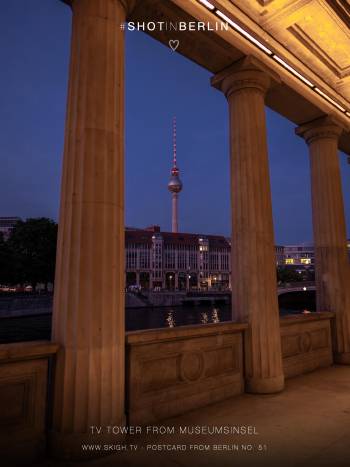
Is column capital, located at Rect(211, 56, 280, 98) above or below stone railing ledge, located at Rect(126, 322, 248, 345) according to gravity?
above

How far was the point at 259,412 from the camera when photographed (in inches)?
183

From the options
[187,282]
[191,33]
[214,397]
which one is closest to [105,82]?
[191,33]

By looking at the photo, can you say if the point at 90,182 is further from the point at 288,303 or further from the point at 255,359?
the point at 288,303

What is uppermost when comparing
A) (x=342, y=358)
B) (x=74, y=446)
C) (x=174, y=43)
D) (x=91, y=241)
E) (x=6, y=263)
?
(x=174, y=43)

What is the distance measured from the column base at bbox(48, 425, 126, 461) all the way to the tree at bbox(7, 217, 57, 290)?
45824mm

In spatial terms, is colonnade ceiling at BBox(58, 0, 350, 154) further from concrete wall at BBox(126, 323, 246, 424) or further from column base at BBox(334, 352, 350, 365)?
column base at BBox(334, 352, 350, 365)

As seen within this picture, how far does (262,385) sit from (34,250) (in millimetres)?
47200

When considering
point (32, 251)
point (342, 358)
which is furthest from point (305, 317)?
point (32, 251)

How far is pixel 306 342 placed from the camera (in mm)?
7250

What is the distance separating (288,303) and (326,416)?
69.5m

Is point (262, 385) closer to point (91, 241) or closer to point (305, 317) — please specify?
point (305, 317)

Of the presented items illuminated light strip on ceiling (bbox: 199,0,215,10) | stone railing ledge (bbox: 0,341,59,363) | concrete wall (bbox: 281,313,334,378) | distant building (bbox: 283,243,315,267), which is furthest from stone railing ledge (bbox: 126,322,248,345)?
distant building (bbox: 283,243,315,267)

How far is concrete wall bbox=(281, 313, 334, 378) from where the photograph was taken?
6758 mm

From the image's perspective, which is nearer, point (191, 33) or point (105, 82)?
point (105, 82)
